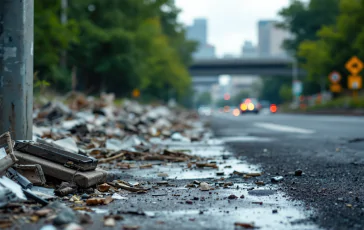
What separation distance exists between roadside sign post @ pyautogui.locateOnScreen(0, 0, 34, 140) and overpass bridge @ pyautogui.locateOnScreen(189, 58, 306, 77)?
3138 inches

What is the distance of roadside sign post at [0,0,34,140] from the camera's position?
501cm

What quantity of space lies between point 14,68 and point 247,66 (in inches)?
3194

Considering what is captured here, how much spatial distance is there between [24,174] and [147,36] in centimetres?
2995

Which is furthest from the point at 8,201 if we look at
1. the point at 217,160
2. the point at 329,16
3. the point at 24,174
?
the point at 329,16

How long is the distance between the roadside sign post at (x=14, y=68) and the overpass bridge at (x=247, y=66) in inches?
3138

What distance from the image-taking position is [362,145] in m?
8.55

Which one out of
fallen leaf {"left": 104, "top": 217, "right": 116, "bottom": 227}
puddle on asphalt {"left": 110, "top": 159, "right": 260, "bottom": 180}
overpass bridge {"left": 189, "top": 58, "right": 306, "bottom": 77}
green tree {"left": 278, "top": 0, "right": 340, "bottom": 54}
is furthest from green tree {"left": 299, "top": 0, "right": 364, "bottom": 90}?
fallen leaf {"left": 104, "top": 217, "right": 116, "bottom": 227}

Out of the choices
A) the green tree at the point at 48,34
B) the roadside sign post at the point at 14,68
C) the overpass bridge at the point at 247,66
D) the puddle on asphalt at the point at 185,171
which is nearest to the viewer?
the roadside sign post at the point at 14,68

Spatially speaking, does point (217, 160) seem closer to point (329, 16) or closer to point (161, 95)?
point (161, 95)

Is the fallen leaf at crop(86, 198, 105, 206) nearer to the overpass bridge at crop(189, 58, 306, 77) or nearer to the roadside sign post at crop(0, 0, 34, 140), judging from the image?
the roadside sign post at crop(0, 0, 34, 140)

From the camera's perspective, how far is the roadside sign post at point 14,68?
5012 mm

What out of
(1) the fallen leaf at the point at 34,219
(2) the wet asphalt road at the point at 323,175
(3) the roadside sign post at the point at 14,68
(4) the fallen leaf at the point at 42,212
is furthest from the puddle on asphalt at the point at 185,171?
(1) the fallen leaf at the point at 34,219

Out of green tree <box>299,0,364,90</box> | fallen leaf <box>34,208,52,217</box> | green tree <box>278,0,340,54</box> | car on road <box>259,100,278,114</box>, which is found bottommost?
car on road <box>259,100,278,114</box>

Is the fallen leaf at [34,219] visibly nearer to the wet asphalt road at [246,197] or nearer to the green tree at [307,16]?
the wet asphalt road at [246,197]
